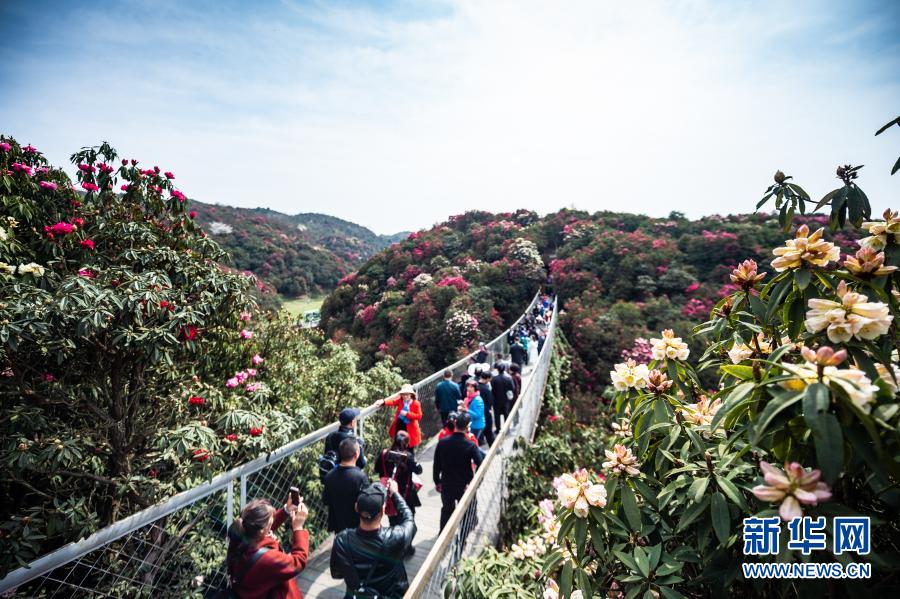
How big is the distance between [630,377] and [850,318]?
0.88 m

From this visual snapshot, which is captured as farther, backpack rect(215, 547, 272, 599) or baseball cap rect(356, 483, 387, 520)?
baseball cap rect(356, 483, 387, 520)

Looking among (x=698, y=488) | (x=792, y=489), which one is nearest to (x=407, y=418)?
(x=698, y=488)

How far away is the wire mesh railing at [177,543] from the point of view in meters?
1.85

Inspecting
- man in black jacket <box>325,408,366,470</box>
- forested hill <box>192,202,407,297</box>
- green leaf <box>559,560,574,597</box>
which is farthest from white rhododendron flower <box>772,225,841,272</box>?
forested hill <box>192,202,407,297</box>

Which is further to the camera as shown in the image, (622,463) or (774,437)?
(622,463)

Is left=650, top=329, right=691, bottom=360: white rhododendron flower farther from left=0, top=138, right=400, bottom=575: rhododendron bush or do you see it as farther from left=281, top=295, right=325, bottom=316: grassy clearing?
left=281, top=295, right=325, bottom=316: grassy clearing

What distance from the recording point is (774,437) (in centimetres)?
109

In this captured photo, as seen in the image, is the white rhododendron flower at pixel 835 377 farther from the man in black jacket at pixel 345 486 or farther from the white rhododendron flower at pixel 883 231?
the man in black jacket at pixel 345 486

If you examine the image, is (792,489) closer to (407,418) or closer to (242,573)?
(242,573)

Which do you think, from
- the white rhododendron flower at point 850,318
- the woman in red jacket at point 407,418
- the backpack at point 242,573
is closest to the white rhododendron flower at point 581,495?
the white rhododendron flower at point 850,318

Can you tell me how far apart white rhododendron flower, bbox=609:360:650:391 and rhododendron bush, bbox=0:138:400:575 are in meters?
2.55

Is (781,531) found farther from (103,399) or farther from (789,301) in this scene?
(103,399)

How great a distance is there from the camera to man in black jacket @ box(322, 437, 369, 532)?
A: 102 inches

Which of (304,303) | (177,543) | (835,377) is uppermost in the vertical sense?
(835,377)
